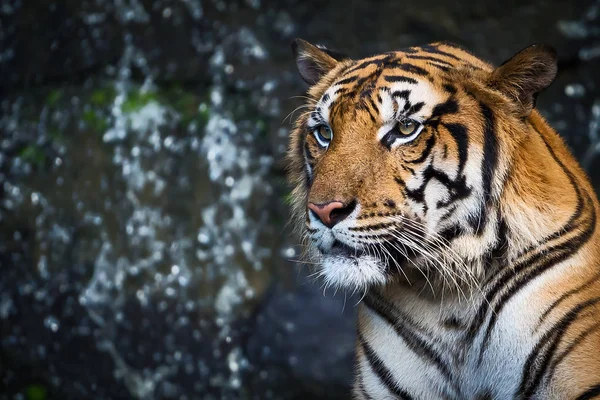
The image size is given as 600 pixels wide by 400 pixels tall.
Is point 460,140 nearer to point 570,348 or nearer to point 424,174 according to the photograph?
point 424,174

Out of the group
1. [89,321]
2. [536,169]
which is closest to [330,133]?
[536,169]

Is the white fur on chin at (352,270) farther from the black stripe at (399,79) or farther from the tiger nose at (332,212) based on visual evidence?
the black stripe at (399,79)

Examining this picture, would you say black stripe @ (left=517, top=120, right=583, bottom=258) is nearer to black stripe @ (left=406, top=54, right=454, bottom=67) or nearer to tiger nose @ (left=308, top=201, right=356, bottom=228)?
black stripe @ (left=406, top=54, right=454, bottom=67)

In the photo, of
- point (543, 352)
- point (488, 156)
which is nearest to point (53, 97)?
point (488, 156)

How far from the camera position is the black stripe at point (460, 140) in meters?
2.51

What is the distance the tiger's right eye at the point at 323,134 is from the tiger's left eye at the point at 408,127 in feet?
0.87

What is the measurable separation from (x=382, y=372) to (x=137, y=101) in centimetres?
336

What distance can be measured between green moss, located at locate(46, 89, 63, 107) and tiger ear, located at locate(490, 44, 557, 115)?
390cm

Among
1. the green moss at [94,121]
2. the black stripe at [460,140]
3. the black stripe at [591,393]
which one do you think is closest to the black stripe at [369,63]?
the black stripe at [460,140]

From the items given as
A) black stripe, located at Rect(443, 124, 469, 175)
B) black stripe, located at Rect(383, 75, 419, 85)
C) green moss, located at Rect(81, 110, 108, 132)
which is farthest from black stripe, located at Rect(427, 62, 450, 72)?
green moss, located at Rect(81, 110, 108, 132)

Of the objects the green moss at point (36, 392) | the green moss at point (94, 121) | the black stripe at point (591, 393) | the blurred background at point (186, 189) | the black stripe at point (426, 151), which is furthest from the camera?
the green moss at point (94, 121)

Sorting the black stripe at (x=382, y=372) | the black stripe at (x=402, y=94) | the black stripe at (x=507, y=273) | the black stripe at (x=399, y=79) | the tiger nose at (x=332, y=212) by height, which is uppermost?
the black stripe at (x=399, y=79)

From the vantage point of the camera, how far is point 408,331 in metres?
2.75

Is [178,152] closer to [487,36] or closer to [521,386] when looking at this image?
[487,36]
